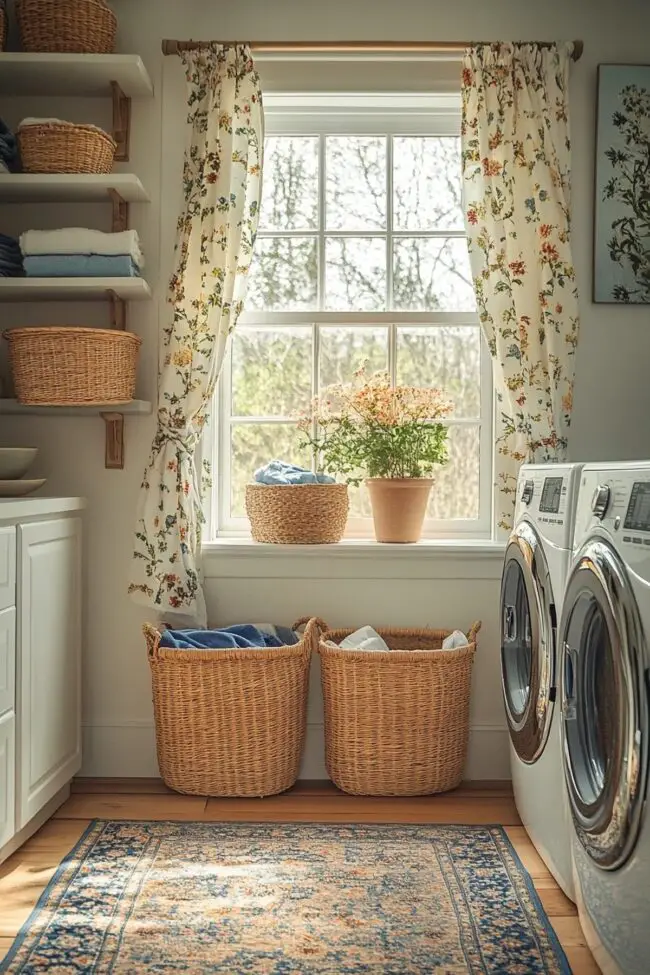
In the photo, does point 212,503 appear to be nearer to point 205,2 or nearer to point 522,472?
point 522,472

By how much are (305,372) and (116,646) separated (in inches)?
43.0

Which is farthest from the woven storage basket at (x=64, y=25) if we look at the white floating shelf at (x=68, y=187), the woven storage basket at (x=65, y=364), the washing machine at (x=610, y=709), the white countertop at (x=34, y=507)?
the washing machine at (x=610, y=709)

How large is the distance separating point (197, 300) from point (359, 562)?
0.95 m

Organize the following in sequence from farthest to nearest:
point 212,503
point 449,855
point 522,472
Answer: point 212,503 < point 522,472 < point 449,855

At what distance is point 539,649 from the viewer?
85.1 inches

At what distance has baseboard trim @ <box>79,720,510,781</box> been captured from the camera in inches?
116

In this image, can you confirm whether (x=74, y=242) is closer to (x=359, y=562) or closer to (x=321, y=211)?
(x=321, y=211)

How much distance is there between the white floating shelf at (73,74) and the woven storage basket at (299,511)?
1292 mm

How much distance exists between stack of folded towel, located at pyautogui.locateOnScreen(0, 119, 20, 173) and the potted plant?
117 centimetres

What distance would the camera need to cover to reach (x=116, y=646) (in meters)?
2.99

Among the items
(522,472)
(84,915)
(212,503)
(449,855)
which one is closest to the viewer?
(84,915)

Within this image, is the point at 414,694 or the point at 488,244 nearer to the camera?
the point at 414,694

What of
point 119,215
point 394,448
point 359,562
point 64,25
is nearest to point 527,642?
point 359,562

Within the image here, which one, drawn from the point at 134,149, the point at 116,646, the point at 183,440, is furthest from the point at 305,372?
the point at 116,646
